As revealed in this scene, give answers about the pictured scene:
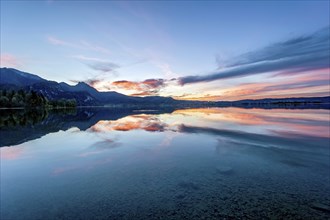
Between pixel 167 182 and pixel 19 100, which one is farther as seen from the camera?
pixel 19 100

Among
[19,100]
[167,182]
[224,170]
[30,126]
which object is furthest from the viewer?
[19,100]

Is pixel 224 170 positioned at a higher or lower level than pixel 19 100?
lower

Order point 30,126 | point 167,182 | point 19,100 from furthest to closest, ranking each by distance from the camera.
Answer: point 19,100 → point 30,126 → point 167,182

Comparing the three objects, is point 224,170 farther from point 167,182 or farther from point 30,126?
point 30,126

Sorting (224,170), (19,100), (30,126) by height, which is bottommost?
(224,170)

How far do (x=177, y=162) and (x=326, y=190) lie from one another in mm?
13360

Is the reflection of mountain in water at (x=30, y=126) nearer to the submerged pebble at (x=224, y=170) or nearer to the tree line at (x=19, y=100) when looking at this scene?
the submerged pebble at (x=224, y=170)

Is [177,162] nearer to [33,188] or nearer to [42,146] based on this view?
[33,188]

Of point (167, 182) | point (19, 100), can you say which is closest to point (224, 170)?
point (167, 182)

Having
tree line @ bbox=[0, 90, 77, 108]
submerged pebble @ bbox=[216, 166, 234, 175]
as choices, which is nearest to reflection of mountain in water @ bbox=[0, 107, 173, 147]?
submerged pebble @ bbox=[216, 166, 234, 175]

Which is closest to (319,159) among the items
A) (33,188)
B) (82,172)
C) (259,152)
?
(259,152)

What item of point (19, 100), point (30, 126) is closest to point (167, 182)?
point (30, 126)

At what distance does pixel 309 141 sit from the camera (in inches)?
1362

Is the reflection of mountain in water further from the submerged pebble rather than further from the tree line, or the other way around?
the tree line
